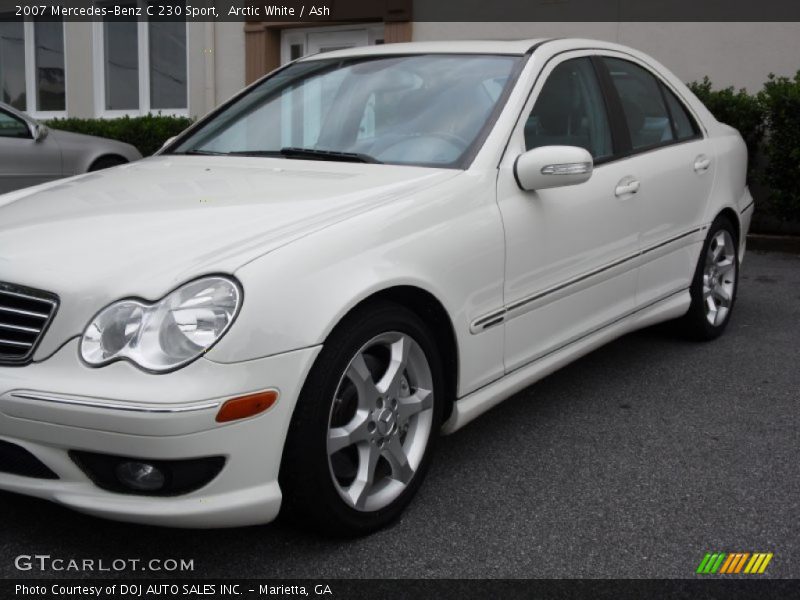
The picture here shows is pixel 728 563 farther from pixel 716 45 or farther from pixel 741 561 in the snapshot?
pixel 716 45

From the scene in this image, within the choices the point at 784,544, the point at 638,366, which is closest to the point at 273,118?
the point at 638,366

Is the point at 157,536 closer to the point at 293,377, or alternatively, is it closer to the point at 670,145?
the point at 293,377

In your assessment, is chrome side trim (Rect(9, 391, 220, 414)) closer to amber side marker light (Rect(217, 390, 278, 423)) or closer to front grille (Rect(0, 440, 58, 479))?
amber side marker light (Rect(217, 390, 278, 423))

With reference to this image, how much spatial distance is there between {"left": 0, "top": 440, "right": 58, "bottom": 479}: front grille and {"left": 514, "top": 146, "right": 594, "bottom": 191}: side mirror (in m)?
1.84

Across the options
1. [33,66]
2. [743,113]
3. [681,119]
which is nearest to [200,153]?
[681,119]

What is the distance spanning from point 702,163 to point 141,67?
1035cm

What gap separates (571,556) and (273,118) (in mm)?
2205

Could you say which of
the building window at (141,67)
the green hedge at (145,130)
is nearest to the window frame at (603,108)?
the green hedge at (145,130)

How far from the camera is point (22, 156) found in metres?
9.24

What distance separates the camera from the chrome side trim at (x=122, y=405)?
2359mm

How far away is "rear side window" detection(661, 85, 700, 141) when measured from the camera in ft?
15.8

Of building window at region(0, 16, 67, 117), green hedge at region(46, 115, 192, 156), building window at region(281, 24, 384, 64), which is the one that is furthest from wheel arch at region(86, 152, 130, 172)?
building window at region(0, 16, 67, 117)

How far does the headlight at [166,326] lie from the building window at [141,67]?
1115 cm

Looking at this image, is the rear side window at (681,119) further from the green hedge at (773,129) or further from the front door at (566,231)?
the green hedge at (773,129)
